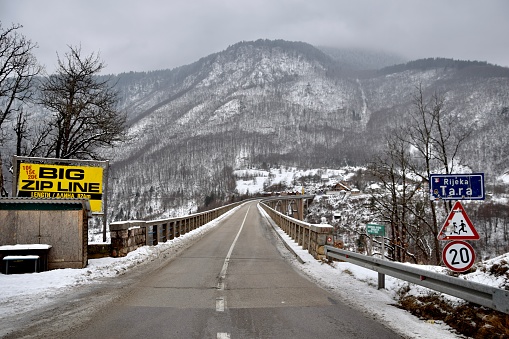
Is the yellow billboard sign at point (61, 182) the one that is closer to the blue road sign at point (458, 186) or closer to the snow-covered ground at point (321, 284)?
the snow-covered ground at point (321, 284)

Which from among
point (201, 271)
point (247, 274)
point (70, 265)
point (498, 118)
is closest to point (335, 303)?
point (247, 274)

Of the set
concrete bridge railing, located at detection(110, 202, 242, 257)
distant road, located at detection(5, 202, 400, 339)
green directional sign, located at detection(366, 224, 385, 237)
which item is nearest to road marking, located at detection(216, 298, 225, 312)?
distant road, located at detection(5, 202, 400, 339)

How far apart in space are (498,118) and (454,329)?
9109 inches

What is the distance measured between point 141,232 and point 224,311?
933 centimetres

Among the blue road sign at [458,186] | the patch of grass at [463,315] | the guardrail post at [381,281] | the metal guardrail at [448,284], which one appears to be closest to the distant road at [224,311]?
the patch of grass at [463,315]

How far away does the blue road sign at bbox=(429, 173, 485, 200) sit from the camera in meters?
6.84

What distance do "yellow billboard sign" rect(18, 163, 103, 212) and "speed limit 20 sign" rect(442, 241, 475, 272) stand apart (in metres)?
10.2

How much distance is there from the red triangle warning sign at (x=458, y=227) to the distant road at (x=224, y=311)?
1989mm

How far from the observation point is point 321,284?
881 centimetres

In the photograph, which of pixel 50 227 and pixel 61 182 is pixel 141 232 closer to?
pixel 61 182

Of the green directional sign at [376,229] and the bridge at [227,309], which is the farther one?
the green directional sign at [376,229]

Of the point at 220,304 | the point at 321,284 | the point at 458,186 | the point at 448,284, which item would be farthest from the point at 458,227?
the point at 220,304

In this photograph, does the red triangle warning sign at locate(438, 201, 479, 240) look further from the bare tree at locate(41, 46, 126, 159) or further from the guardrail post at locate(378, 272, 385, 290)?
the bare tree at locate(41, 46, 126, 159)

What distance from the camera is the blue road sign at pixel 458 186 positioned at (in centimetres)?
684
